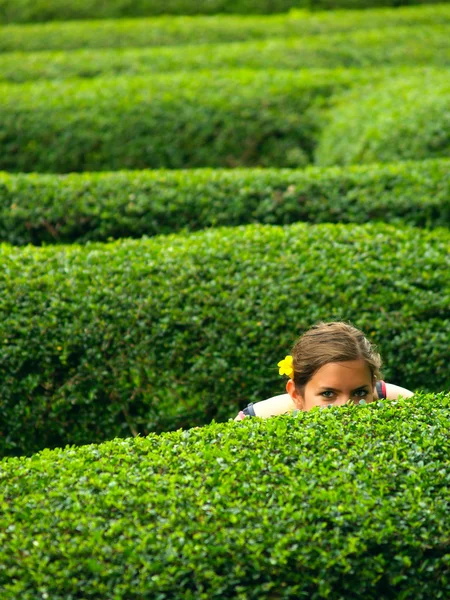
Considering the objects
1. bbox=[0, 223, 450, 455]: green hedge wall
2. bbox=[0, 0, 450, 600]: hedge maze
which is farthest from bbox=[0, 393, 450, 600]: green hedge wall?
bbox=[0, 223, 450, 455]: green hedge wall

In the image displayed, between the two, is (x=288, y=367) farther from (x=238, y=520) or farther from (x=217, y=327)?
(x=238, y=520)

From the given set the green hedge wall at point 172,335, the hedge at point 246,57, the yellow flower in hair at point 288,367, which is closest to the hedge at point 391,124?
the hedge at point 246,57

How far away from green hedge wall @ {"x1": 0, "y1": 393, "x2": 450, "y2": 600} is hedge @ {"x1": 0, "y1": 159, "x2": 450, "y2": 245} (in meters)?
3.48

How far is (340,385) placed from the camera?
371 centimetres

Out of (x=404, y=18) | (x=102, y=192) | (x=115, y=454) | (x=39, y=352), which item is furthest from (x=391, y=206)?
(x=404, y=18)

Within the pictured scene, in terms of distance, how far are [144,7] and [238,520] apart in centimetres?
1445

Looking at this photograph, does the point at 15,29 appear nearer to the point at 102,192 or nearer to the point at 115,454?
the point at 102,192

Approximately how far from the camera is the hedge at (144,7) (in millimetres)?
15258

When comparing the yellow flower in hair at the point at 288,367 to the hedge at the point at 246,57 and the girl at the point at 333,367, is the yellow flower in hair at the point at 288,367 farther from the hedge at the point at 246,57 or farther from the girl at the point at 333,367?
the hedge at the point at 246,57

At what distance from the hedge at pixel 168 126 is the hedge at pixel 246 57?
1.54m

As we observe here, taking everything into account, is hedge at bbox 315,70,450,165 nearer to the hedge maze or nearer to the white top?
the hedge maze

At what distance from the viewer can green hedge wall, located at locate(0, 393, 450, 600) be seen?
248cm

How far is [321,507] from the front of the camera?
2674 millimetres

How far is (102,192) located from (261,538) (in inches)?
175
